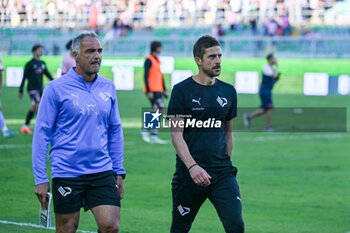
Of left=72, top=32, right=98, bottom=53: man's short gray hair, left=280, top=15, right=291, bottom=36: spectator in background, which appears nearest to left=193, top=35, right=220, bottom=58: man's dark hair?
left=72, top=32, right=98, bottom=53: man's short gray hair

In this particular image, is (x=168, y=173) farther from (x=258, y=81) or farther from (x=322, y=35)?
(x=322, y=35)

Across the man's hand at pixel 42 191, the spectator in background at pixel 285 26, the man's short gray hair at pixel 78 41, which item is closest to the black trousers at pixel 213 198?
the man's hand at pixel 42 191

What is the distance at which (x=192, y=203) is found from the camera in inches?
259

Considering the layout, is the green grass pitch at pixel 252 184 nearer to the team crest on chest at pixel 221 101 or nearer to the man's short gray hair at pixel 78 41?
the team crest on chest at pixel 221 101

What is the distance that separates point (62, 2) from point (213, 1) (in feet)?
32.6

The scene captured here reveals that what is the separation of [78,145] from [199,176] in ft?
3.44

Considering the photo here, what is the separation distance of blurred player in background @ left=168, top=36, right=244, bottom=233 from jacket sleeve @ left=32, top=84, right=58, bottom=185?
1115mm

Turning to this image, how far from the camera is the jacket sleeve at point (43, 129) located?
5.88 meters

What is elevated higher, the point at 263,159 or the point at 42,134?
the point at 42,134

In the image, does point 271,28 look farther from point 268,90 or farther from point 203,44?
point 203,44

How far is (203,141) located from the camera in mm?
6520

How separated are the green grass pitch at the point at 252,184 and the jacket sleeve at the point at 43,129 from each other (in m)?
3.12

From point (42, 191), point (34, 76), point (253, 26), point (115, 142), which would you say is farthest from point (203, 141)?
point (253, 26)

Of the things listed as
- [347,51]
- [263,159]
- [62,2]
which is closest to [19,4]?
[62,2]
